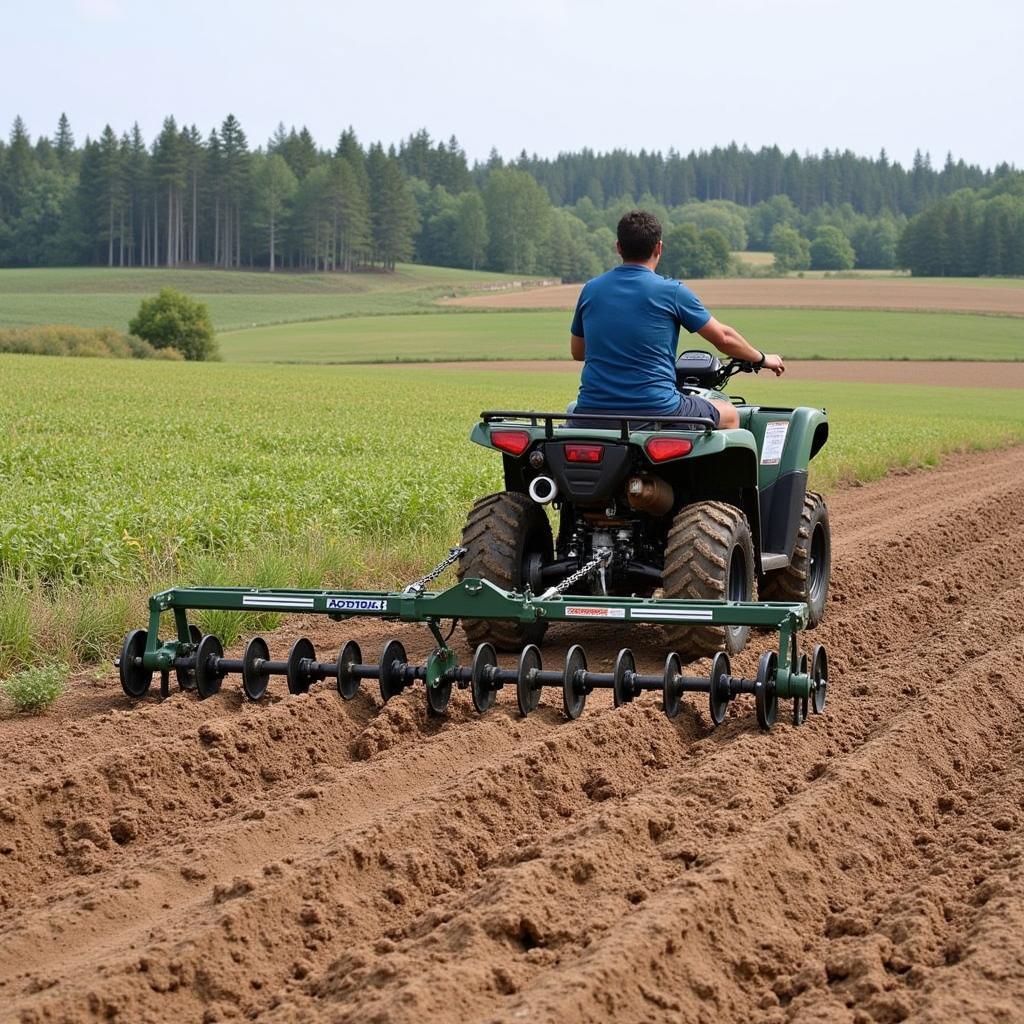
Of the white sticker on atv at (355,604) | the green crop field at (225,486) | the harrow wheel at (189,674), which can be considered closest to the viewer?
the white sticker on atv at (355,604)

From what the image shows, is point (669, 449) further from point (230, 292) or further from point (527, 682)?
point (230, 292)

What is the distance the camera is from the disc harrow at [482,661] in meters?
6.02

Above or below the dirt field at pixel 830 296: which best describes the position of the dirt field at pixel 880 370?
below

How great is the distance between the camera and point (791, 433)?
832cm

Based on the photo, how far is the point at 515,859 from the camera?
4555mm

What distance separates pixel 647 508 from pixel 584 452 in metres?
0.46

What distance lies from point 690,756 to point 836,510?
31.4 ft

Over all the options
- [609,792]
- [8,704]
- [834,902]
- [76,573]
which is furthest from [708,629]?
[76,573]

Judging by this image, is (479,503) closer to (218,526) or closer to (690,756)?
(690,756)

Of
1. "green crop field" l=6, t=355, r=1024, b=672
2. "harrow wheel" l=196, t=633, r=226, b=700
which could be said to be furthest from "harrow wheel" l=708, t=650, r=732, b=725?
"green crop field" l=6, t=355, r=1024, b=672

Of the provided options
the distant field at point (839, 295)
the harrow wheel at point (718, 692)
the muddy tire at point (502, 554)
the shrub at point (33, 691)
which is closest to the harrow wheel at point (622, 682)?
the harrow wheel at point (718, 692)

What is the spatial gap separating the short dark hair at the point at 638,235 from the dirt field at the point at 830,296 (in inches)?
3045

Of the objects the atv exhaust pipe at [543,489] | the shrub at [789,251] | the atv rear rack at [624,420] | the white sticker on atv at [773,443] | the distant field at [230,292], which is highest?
the shrub at [789,251]

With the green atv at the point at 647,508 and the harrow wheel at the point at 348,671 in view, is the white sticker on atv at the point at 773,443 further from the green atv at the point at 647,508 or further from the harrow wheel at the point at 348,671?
the harrow wheel at the point at 348,671
